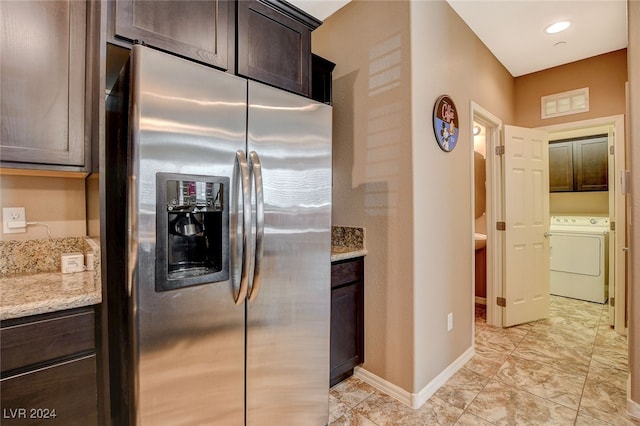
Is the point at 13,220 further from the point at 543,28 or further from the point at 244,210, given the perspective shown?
the point at 543,28

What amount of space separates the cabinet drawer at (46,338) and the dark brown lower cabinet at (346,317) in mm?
1263

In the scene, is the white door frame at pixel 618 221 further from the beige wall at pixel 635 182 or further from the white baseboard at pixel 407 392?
the white baseboard at pixel 407 392

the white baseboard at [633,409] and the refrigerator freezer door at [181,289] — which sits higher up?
the refrigerator freezer door at [181,289]

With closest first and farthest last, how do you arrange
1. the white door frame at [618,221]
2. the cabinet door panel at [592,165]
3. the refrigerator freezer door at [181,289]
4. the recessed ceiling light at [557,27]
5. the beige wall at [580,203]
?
the refrigerator freezer door at [181,289]
the recessed ceiling light at [557,27]
the white door frame at [618,221]
the cabinet door panel at [592,165]
the beige wall at [580,203]

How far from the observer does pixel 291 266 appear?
1.56m

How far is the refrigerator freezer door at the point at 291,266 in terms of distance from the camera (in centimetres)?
145

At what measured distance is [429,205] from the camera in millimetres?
2094

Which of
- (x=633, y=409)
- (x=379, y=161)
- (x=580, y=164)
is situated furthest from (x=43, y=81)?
(x=580, y=164)

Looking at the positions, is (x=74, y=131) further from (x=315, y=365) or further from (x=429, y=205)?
(x=429, y=205)

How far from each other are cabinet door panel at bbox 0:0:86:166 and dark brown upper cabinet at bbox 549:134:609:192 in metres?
5.47

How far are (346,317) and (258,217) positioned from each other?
1.11 metres

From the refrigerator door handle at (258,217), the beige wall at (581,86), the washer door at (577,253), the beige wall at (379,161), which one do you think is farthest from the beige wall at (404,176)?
the washer door at (577,253)

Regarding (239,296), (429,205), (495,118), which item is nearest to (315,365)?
(239,296)

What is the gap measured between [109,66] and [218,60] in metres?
0.47
